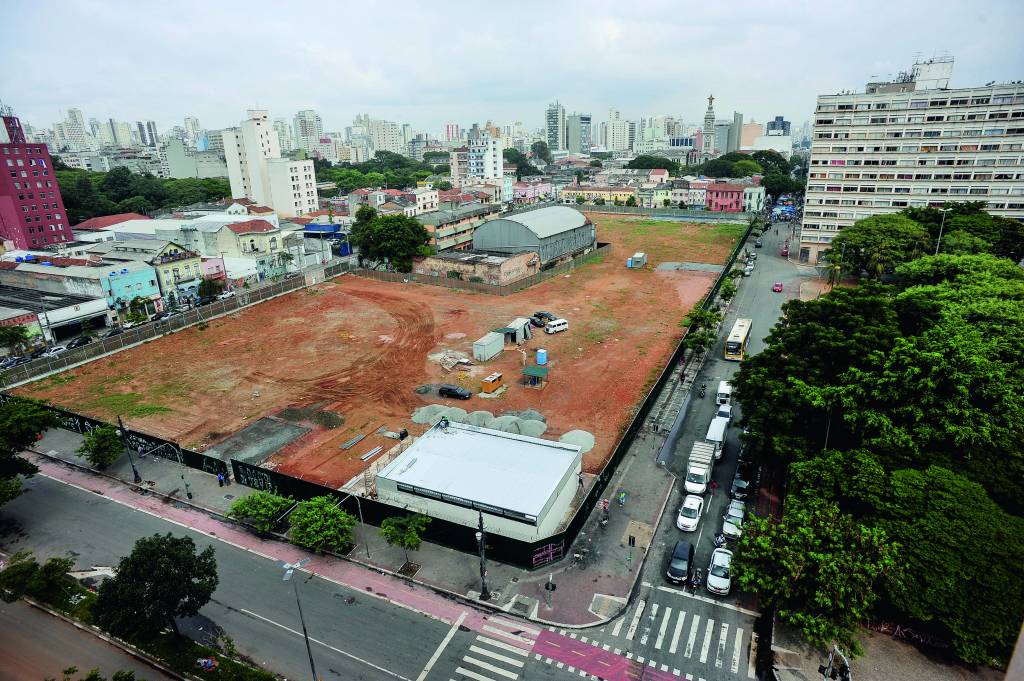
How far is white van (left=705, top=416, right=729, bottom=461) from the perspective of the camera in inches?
1233

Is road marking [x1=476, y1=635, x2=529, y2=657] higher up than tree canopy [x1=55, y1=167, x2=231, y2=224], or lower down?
lower down

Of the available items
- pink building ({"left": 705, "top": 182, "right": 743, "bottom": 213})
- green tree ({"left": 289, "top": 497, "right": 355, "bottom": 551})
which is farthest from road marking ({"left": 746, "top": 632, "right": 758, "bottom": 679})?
pink building ({"left": 705, "top": 182, "right": 743, "bottom": 213})

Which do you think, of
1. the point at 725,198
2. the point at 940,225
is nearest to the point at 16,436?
the point at 940,225

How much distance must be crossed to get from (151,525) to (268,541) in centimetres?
635

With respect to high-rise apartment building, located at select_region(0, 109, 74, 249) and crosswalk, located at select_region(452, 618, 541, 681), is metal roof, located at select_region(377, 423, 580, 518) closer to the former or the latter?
crosswalk, located at select_region(452, 618, 541, 681)

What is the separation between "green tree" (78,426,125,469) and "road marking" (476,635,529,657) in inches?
941

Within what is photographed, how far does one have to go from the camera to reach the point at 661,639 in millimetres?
20547

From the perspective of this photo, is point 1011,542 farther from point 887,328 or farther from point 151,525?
point 151,525

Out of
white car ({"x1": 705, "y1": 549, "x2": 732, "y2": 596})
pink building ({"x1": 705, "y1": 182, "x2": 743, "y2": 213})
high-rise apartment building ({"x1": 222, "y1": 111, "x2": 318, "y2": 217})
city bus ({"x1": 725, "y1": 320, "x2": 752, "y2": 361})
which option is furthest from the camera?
pink building ({"x1": 705, "y1": 182, "x2": 743, "y2": 213})

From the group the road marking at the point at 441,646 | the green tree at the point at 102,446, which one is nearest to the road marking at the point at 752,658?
the road marking at the point at 441,646

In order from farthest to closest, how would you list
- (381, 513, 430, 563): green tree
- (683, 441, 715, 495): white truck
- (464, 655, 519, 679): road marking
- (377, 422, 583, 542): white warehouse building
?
(683, 441, 715, 495): white truck < (377, 422, 583, 542): white warehouse building < (381, 513, 430, 563): green tree < (464, 655, 519, 679): road marking

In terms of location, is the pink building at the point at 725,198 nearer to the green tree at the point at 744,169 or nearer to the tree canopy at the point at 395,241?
the green tree at the point at 744,169

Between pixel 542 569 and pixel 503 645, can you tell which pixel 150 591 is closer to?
pixel 503 645

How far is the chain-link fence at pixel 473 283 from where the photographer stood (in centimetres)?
6366
